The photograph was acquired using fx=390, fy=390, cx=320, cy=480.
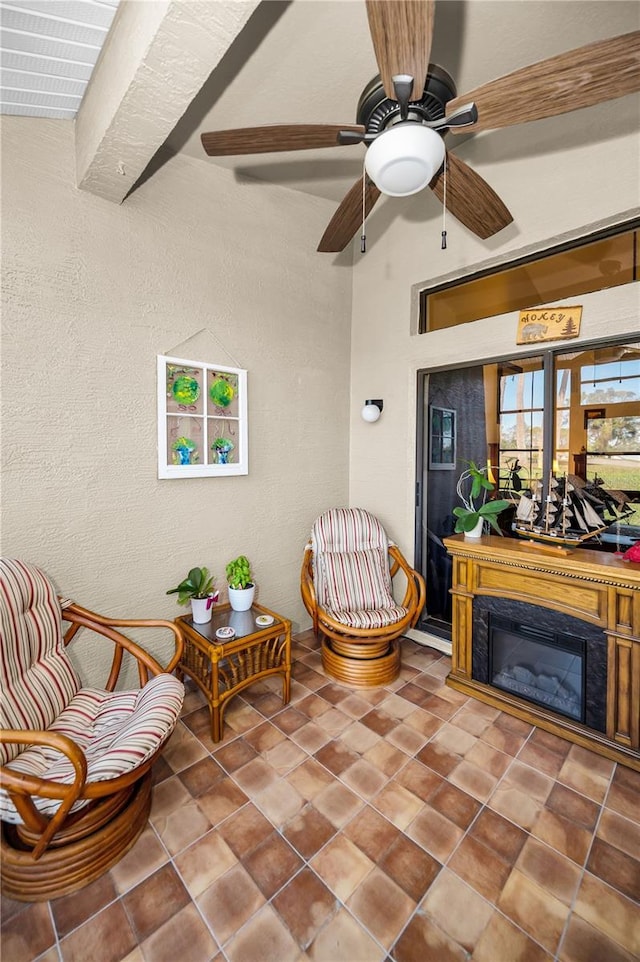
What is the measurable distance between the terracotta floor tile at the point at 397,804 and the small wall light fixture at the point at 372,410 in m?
2.42

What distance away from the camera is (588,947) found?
123 centimetres

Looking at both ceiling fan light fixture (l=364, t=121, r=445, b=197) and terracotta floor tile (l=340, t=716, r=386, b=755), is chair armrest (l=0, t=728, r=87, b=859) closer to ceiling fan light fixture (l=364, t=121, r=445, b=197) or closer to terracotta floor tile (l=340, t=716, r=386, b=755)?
terracotta floor tile (l=340, t=716, r=386, b=755)

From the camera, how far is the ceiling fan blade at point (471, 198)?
5.37 ft

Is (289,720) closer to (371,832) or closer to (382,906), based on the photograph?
(371,832)

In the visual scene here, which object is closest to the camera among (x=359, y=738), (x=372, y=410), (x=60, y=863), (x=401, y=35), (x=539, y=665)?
(x=401, y=35)

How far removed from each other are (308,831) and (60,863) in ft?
2.92

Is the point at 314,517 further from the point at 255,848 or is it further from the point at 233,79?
the point at 233,79

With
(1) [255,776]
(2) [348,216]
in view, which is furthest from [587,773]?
(2) [348,216]

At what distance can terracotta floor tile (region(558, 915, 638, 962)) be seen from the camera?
1.21 metres

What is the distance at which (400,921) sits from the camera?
1293mm

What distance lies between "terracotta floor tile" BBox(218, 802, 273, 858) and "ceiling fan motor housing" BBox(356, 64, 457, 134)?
2848 millimetres

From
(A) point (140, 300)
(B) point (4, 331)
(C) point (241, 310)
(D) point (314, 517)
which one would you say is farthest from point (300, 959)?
(C) point (241, 310)

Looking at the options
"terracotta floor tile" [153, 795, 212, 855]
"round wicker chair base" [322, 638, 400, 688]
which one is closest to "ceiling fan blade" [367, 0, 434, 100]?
"round wicker chair base" [322, 638, 400, 688]

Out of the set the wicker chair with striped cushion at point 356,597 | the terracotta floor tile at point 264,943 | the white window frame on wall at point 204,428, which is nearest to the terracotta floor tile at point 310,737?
the wicker chair with striped cushion at point 356,597
